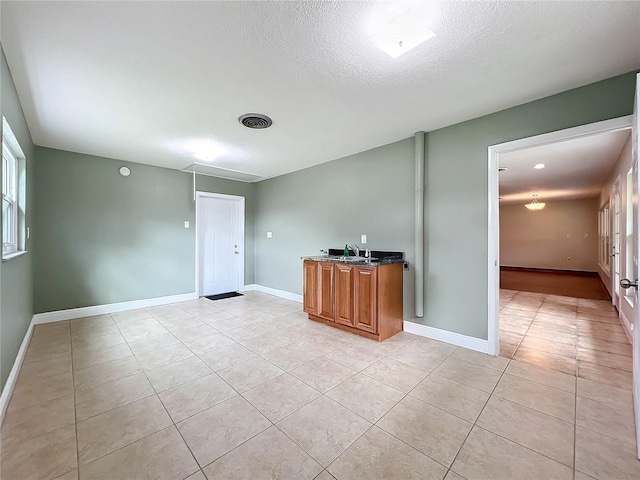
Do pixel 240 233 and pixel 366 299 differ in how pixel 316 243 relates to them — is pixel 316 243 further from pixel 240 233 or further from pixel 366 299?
pixel 240 233

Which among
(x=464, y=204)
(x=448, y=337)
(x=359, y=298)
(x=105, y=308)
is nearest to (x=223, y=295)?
(x=105, y=308)

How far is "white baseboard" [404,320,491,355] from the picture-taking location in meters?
2.78

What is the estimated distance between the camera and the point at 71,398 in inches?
78.4

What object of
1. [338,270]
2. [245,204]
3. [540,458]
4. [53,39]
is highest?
[53,39]

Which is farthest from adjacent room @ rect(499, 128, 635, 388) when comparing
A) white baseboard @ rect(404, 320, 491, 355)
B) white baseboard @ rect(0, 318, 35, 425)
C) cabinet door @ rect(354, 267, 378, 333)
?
white baseboard @ rect(0, 318, 35, 425)

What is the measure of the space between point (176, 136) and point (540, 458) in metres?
4.23

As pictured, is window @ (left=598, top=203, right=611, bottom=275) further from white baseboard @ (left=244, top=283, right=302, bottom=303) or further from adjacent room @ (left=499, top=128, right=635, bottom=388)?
white baseboard @ (left=244, top=283, right=302, bottom=303)

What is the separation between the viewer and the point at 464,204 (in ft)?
9.52

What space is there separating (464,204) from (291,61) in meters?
2.20

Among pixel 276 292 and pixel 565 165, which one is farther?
pixel 276 292

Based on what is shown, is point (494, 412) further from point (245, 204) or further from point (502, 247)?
point (502, 247)

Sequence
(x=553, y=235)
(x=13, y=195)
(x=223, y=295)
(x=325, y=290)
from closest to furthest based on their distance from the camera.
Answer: (x=13, y=195)
(x=325, y=290)
(x=223, y=295)
(x=553, y=235)

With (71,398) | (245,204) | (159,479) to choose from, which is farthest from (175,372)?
(245,204)

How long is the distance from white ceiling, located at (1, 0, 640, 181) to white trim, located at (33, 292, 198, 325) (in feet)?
7.95
